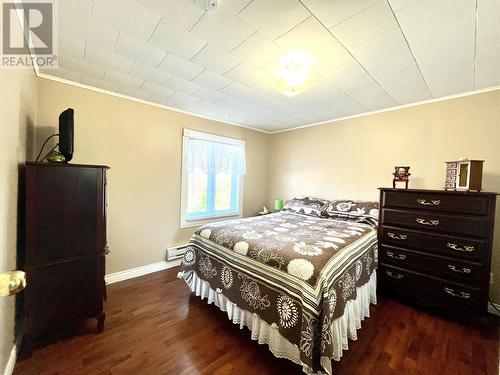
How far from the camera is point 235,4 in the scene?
3.97ft

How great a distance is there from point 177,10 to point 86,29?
72 cm

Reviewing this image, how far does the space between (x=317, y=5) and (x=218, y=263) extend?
206cm

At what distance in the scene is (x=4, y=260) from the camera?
1.17 meters

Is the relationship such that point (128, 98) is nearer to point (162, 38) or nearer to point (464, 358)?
point (162, 38)

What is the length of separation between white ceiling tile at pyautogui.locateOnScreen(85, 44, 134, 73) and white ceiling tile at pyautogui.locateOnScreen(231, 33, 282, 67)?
99 centimetres

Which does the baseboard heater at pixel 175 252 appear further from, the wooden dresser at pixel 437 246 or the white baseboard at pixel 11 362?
the wooden dresser at pixel 437 246

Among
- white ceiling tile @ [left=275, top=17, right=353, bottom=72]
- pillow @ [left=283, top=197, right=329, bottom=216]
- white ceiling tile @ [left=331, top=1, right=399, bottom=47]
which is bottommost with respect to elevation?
pillow @ [left=283, top=197, right=329, bottom=216]

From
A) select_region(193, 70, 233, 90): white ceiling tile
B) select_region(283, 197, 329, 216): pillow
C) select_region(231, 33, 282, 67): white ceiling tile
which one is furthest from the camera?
select_region(283, 197, 329, 216): pillow

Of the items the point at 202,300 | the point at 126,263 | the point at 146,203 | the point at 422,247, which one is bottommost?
the point at 202,300

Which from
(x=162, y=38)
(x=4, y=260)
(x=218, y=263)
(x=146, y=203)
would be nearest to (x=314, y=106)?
(x=162, y=38)

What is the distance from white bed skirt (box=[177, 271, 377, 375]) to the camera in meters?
1.37

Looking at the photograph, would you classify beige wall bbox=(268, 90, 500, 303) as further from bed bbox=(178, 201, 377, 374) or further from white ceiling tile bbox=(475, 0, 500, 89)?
bed bbox=(178, 201, 377, 374)

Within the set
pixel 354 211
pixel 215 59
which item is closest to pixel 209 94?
pixel 215 59

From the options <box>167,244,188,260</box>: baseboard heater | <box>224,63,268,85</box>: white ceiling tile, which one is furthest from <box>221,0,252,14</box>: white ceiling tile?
<box>167,244,188,260</box>: baseboard heater
